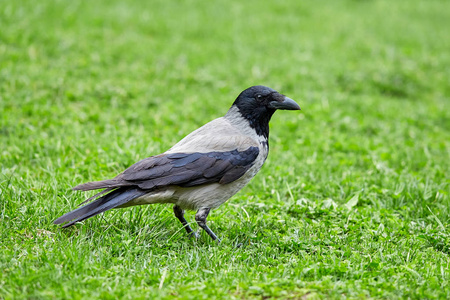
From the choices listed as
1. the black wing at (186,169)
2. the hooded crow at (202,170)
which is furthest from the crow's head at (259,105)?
the black wing at (186,169)

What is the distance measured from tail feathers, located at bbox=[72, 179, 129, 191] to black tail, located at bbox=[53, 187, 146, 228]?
3.9 inches

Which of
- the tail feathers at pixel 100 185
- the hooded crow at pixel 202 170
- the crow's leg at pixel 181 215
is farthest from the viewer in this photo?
the crow's leg at pixel 181 215

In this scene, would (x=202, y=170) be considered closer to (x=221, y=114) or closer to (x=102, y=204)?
(x=102, y=204)

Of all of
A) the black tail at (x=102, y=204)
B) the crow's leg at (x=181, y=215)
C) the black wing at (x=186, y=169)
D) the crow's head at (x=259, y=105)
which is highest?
the crow's head at (x=259, y=105)

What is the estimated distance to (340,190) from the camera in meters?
5.96

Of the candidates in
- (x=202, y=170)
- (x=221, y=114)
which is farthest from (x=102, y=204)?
(x=221, y=114)

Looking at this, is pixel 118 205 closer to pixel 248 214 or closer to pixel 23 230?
pixel 23 230

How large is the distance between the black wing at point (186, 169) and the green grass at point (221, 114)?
45 centimetres

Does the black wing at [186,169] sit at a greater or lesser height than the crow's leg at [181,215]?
greater

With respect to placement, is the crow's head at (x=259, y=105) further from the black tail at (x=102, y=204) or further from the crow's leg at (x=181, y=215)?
the black tail at (x=102, y=204)

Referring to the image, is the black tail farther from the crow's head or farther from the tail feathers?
the crow's head

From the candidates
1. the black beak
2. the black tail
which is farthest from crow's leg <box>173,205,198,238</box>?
the black beak

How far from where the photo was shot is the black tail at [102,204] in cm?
429

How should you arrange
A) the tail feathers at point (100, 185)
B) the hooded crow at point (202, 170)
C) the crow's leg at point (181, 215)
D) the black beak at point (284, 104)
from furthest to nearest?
1. the black beak at point (284, 104)
2. the crow's leg at point (181, 215)
3. the hooded crow at point (202, 170)
4. the tail feathers at point (100, 185)
